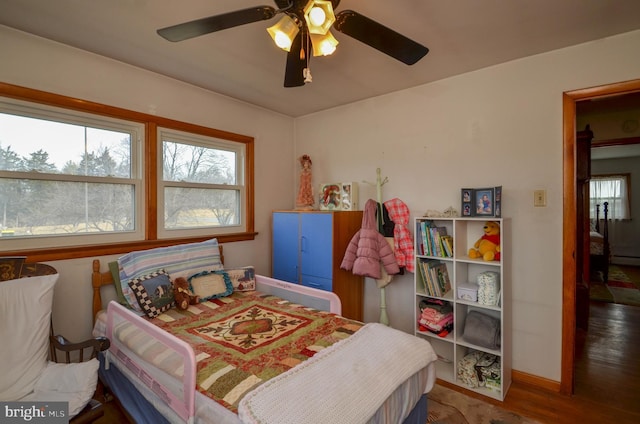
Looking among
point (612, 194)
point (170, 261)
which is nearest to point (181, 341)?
point (170, 261)

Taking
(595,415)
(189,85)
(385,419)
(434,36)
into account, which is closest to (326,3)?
(434,36)

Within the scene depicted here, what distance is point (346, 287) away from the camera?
2.90 metres

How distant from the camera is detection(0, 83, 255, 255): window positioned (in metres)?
1.95

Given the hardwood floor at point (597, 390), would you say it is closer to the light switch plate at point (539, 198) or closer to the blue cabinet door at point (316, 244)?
the light switch plate at point (539, 198)

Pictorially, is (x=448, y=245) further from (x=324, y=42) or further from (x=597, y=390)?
(x=324, y=42)

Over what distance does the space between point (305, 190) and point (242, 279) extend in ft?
3.92

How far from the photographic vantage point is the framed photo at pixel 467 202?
2.35 meters

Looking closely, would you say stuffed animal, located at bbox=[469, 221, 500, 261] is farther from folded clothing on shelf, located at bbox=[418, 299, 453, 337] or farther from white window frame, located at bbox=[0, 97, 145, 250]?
white window frame, located at bbox=[0, 97, 145, 250]

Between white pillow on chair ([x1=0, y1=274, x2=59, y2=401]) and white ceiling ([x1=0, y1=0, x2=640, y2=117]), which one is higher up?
white ceiling ([x1=0, y1=0, x2=640, y2=117])

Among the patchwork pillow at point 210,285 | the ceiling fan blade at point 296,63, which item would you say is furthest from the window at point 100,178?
the ceiling fan blade at point 296,63

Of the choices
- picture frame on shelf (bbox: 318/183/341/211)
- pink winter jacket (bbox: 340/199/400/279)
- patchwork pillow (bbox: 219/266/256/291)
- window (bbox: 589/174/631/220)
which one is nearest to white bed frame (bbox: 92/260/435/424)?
patchwork pillow (bbox: 219/266/256/291)

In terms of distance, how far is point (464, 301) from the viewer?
2.27 metres

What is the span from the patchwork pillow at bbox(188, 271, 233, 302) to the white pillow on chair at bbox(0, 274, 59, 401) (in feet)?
2.86

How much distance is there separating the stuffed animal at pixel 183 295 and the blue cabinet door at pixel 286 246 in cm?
103
